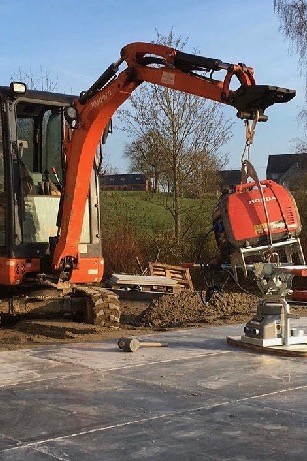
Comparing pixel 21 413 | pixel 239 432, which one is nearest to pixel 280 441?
pixel 239 432

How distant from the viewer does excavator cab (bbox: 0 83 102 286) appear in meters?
9.72

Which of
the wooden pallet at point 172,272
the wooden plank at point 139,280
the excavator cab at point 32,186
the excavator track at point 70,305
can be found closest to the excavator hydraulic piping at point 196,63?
Answer: the excavator cab at point 32,186

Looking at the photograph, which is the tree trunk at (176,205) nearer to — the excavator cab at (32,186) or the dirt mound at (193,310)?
the dirt mound at (193,310)

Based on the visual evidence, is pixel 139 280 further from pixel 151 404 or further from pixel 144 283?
pixel 151 404

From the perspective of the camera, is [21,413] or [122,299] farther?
[122,299]

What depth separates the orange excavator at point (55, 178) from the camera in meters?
9.62

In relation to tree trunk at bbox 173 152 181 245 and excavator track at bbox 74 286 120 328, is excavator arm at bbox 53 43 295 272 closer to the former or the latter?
excavator track at bbox 74 286 120 328

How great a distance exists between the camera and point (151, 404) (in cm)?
568

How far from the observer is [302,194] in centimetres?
2034

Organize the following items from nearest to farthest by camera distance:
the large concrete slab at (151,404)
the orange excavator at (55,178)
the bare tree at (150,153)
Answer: the large concrete slab at (151,404) < the orange excavator at (55,178) < the bare tree at (150,153)

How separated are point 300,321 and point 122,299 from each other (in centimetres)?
496

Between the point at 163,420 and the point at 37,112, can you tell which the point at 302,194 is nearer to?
the point at 37,112

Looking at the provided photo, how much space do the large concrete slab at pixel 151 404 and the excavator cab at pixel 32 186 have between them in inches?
79.3

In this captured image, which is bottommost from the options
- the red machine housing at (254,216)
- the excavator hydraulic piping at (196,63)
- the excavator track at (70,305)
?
the excavator track at (70,305)
